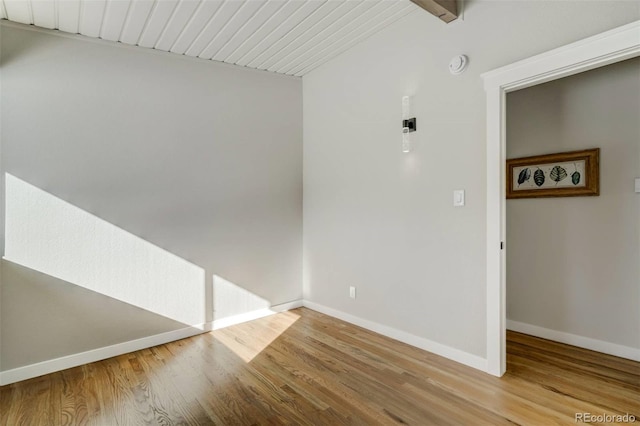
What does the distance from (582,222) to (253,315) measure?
329 centimetres

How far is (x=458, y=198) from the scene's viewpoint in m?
2.61

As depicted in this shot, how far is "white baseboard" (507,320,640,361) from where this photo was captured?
8.77 feet

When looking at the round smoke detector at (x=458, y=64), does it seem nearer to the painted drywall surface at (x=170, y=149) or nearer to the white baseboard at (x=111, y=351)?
the painted drywall surface at (x=170, y=149)

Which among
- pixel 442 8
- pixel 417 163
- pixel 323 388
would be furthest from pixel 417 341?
pixel 442 8

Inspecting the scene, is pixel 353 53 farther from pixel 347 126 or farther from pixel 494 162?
pixel 494 162

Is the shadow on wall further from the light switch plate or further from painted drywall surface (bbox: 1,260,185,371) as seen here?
the light switch plate

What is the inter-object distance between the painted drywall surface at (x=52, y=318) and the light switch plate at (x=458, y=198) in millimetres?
2893

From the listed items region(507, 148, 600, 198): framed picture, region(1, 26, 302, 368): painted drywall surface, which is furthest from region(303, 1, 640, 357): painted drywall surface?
region(507, 148, 600, 198): framed picture

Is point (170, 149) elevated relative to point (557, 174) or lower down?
elevated

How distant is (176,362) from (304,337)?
111 cm

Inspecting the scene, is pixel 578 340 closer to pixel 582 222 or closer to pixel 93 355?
pixel 582 222

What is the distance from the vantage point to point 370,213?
3.33m
